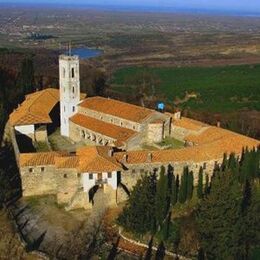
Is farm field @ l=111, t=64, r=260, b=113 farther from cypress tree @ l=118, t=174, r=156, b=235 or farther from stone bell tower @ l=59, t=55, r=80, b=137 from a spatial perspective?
cypress tree @ l=118, t=174, r=156, b=235

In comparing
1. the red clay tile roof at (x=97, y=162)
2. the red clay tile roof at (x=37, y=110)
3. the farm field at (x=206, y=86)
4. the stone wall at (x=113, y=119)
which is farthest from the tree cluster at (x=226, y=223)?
the farm field at (x=206, y=86)

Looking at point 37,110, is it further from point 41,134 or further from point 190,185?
point 190,185

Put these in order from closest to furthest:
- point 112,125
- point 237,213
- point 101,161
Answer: point 237,213 → point 101,161 → point 112,125

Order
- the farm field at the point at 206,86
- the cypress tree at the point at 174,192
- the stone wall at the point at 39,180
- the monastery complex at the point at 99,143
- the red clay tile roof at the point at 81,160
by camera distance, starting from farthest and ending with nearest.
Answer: the farm field at the point at 206,86
the stone wall at the point at 39,180
the monastery complex at the point at 99,143
the cypress tree at the point at 174,192
the red clay tile roof at the point at 81,160

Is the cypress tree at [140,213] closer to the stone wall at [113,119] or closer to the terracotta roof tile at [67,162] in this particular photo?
the terracotta roof tile at [67,162]

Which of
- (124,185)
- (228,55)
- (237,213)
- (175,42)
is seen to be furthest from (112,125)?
(175,42)

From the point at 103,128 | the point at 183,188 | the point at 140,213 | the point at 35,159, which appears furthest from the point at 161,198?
the point at 103,128

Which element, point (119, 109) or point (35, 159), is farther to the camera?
point (119, 109)

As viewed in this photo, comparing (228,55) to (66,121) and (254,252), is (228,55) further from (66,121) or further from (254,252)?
(254,252)
